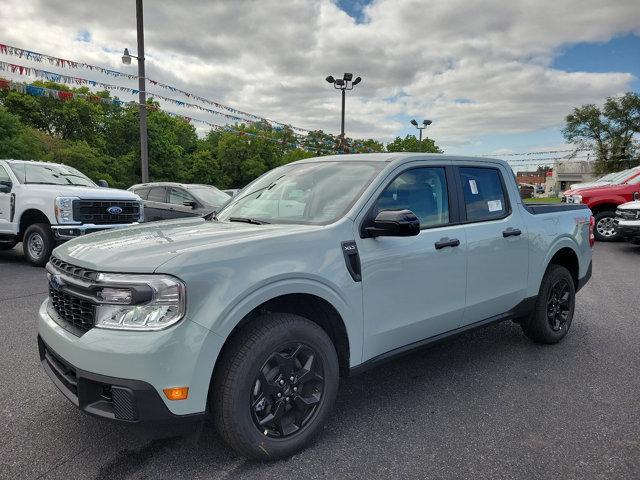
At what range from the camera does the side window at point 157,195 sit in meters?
12.4

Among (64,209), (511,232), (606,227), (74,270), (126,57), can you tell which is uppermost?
(126,57)

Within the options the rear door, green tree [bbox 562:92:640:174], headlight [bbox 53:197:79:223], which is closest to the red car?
the rear door

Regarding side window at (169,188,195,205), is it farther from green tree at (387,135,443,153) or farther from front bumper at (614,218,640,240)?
green tree at (387,135,443,153)

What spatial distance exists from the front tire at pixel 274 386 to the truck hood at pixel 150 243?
1.63 ft

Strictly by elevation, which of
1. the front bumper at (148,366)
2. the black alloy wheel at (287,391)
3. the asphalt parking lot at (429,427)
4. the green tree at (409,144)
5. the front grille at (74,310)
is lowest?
the asphalt parking lot at (429,427)

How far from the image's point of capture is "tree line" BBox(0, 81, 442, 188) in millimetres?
32788

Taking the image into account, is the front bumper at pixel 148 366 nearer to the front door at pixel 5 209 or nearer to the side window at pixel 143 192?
the front door at pixel 5 209

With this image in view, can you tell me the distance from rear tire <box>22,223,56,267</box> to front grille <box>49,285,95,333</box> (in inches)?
247

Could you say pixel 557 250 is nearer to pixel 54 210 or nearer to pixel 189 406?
pixel 189 406

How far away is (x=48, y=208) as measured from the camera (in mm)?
8227

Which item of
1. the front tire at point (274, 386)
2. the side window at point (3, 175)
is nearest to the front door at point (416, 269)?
the front tire at point (274, 386)

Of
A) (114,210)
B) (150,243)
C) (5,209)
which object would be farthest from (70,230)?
(150,243)

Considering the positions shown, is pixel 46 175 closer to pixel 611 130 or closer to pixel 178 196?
pixel 178 196

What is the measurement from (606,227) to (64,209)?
13.2m
